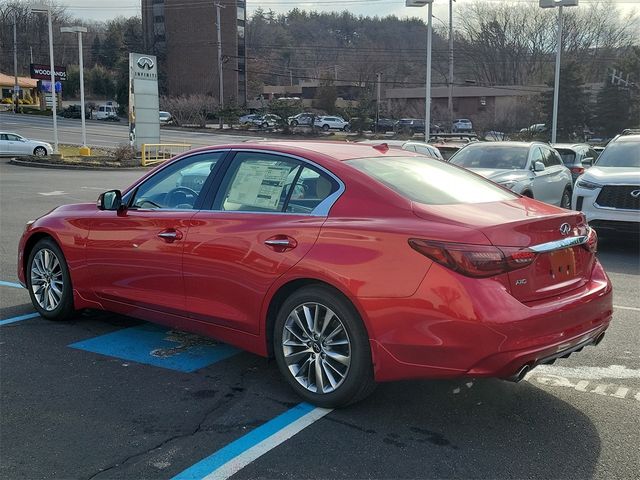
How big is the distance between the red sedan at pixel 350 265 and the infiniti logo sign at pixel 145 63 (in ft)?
86.4

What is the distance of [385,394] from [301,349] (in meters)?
0.67

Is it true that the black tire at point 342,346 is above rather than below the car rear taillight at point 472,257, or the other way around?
below

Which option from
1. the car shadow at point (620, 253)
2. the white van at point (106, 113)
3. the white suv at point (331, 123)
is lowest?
the car shadow at point (620, 253)

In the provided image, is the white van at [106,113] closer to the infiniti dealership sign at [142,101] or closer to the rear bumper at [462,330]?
the infiniti dealership sign at [142,101]

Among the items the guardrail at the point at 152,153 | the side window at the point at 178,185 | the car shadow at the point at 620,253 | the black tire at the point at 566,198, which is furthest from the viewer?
the guardrail at the point at 152,153

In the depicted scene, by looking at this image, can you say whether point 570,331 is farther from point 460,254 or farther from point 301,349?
point 301,349

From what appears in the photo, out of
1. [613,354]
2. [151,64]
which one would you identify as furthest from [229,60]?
[613,354]

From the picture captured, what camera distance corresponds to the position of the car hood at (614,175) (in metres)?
9.22

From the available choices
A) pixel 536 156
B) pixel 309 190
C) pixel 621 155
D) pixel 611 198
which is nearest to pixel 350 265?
pixel 309 190

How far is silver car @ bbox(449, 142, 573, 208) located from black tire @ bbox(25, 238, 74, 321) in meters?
7.30

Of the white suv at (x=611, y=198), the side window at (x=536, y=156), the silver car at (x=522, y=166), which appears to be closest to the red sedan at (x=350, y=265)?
the white suv at (x=611, y=198)

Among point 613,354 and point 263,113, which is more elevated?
point 263,113

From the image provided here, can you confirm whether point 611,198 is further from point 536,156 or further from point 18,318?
point 18,318

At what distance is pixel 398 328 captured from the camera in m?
3.54
